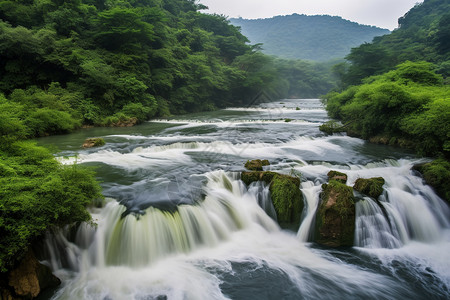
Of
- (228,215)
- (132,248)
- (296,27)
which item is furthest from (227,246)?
(296,27)

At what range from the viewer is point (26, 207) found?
3.12 metres

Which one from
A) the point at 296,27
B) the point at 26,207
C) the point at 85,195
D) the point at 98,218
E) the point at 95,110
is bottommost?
the point at 98,218

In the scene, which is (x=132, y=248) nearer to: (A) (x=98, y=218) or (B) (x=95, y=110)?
(A) (x=98, y=218)

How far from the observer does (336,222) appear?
16.7ft

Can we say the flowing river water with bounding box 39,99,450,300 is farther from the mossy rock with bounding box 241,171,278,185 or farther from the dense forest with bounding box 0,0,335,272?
the dense forest with bounding box 0,0,335,272

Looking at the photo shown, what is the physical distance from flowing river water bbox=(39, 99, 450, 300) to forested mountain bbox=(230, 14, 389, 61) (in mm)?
131332

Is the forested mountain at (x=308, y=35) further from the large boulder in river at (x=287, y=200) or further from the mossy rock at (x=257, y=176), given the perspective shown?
the large boulder in river at (x=287, y=200)

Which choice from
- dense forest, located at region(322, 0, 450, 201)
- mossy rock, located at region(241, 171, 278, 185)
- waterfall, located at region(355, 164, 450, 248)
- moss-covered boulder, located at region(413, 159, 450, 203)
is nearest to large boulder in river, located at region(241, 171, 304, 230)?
mossy rock, located at region(241, 171, 278, 185)

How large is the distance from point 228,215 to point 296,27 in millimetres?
193687

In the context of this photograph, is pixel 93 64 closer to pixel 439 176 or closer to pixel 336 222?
pixel 336 222

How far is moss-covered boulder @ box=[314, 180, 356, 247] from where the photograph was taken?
16.6ft

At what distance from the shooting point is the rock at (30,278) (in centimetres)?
317

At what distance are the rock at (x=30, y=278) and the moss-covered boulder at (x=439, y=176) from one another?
8.39m

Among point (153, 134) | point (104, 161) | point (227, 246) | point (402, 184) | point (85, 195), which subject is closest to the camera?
point (85, 195)
